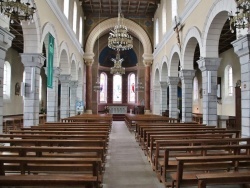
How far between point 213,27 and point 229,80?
963 centimetres

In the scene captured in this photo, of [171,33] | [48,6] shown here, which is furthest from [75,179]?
[171,33]

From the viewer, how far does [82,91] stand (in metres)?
24.8

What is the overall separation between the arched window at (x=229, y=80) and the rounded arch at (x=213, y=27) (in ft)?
28.3

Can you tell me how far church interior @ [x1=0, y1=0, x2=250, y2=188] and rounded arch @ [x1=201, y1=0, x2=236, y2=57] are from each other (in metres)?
0.04

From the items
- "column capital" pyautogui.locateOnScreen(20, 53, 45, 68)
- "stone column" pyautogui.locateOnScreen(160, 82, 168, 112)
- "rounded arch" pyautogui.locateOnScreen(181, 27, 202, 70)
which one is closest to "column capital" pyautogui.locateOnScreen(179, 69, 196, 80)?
"rounded arch" pyautogui.locateOnScreen(181, 27, 202, 70)

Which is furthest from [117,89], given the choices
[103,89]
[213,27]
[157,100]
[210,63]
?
[213,27]

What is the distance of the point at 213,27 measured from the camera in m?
10.8

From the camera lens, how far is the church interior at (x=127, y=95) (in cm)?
429

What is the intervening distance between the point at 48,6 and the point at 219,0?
7.52 metres

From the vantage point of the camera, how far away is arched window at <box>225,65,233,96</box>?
749 inches

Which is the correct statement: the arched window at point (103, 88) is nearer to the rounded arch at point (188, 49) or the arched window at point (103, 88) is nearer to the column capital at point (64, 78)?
the column capital at point (64, 78)

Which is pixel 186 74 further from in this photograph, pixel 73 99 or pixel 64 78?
pixel 73 99

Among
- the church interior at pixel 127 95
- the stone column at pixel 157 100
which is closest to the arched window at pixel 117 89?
the church interior at pixel 127 95

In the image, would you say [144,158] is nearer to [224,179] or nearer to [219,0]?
[224,179]
